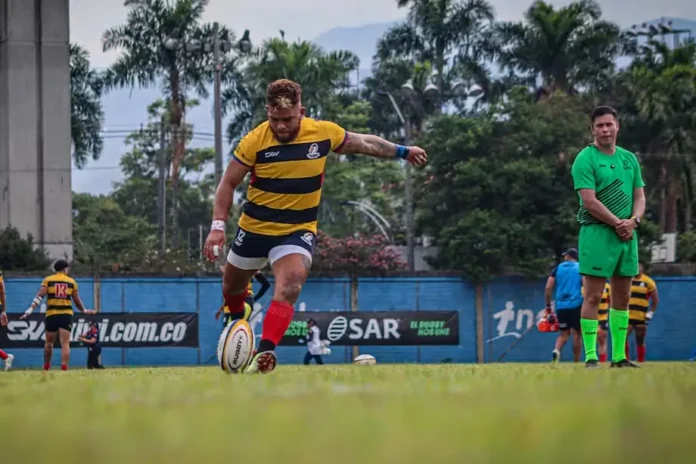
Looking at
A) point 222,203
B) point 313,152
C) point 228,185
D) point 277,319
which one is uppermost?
point 313,152

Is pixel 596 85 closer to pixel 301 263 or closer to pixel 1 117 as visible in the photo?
pixel 1 117

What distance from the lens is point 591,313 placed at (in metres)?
10.1

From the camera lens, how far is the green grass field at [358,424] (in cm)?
279

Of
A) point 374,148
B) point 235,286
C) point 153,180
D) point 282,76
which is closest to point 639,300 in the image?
point 374,148

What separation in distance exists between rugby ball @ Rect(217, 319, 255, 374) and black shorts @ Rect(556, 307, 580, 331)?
13395 millimetres

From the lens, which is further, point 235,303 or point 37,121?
point 37,121

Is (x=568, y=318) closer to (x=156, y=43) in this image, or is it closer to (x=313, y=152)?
(x=313, y=152)

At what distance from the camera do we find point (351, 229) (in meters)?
62.5

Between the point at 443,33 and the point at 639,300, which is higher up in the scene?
the point at 443,33

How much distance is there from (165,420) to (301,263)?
461cm

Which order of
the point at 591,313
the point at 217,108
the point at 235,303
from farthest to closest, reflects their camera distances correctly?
1. the point at 217,108
2. the point at 591,313
3. the point at 235,303

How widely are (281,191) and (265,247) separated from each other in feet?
1.38

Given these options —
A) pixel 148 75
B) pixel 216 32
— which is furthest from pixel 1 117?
pixel 148 75

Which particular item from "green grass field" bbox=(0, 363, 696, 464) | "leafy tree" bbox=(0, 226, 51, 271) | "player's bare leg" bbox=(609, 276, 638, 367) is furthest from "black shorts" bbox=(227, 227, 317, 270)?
"leafy tree" bbox=(0, 226, 51, 271)
